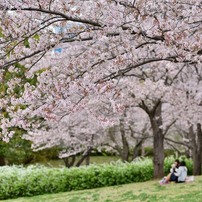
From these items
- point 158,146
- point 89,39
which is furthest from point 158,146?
point 89,39

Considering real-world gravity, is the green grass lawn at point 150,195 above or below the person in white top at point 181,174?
below

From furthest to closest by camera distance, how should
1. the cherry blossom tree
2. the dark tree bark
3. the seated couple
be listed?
1. the dark tree bark
2. the seated couple
3. the cherry blossom tree

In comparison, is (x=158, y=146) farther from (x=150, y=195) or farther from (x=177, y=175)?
(x=150, y=195)

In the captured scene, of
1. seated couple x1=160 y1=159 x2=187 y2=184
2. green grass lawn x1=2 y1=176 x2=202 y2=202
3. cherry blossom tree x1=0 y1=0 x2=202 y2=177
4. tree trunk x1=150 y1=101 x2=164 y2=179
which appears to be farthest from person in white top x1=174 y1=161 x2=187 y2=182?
cherry blossom tree x1=0 y1=0 x2=202 y2=177

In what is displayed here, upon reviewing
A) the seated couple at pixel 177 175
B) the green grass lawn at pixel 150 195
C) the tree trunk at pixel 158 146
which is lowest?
the green grass lawn at pixel 150 195

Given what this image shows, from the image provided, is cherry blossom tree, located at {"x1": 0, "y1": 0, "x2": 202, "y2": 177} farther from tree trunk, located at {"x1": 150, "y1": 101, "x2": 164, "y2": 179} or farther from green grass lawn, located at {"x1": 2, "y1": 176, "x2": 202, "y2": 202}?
tree trunk, located at {"x1": 150, "y1": 101, "x2": 164, "y2": 179}

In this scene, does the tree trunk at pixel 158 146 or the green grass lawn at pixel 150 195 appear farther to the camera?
the tree trunk at pixel 158 146

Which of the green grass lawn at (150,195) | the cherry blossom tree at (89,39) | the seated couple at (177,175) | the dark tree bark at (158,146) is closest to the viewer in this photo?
the cherry blossom tree at (89,39)

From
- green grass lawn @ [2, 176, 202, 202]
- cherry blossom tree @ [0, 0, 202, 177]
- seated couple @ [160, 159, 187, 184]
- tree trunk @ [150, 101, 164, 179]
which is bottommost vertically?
green grass lawn @ [2, 176, 202, 202]

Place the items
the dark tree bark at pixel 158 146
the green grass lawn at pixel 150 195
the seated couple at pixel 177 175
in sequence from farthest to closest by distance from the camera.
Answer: the dark tree bark at pixel 158 146 → the seated couple at pixel 177 175 → the green grass lawn at pixel 150 195

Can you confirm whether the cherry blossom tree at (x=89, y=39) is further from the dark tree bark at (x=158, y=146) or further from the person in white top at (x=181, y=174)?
the dark tree bark at (x=158, y=146)

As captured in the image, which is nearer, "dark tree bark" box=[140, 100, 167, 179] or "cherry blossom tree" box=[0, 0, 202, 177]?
"cherry blossom tree" box=[0, 0, 202, 177]

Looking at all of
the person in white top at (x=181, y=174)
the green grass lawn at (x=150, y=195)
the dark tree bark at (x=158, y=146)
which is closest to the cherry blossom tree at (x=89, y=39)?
the green grass lawn at (x=150, y=195)

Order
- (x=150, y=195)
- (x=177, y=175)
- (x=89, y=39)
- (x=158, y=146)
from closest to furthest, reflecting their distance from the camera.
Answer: (x=89, y=39) < (x=150, y=195) < (x=177, y=175) < (x=158, y=146)
